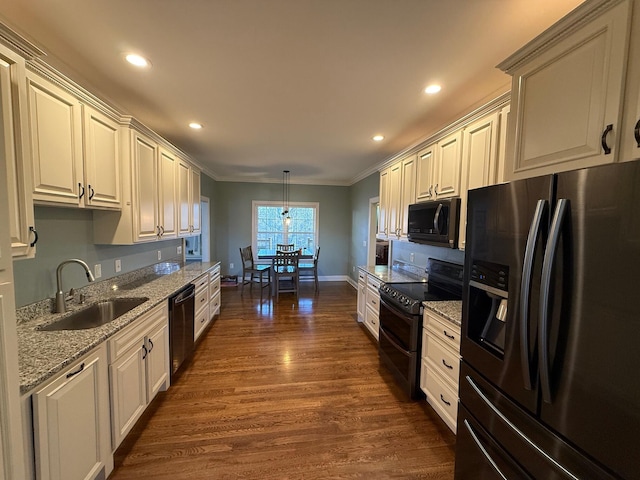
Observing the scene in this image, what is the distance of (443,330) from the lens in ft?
→ 6.54

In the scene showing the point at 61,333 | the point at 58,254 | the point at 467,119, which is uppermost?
the point at 467,119

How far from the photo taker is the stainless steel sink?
1836 millimetres

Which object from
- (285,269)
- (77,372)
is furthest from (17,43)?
(285,269)

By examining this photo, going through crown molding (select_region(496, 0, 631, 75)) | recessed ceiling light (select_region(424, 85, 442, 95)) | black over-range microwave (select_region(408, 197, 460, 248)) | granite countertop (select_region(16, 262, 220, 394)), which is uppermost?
recessed ceiling light (select_region(424, 85, 442, 95))

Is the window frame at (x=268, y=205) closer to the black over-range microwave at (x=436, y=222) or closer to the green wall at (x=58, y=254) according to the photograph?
the green wall at (x=58, y=254)

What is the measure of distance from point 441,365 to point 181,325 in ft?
7.72

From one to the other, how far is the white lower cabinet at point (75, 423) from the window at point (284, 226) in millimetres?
5420

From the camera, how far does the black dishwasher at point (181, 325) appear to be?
98.0 inches

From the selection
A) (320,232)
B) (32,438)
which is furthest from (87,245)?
(320,232)

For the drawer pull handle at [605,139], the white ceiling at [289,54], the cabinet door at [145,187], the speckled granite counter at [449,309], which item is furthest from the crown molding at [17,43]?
the speckled granite counter at [449,309]

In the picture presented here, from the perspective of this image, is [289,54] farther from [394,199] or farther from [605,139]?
[394,199]

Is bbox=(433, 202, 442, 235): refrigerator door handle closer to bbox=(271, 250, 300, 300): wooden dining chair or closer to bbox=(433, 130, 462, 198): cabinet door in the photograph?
bbox=(433, 130, 462, 198): cabinet door

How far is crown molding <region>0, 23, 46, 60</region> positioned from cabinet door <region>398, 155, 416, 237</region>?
9.86 feet

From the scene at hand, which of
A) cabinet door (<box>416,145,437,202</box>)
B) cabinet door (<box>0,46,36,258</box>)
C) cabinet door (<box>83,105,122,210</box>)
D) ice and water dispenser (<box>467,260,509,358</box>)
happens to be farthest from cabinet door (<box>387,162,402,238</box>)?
cabinet door (<box>0,46,36,258</box>)
